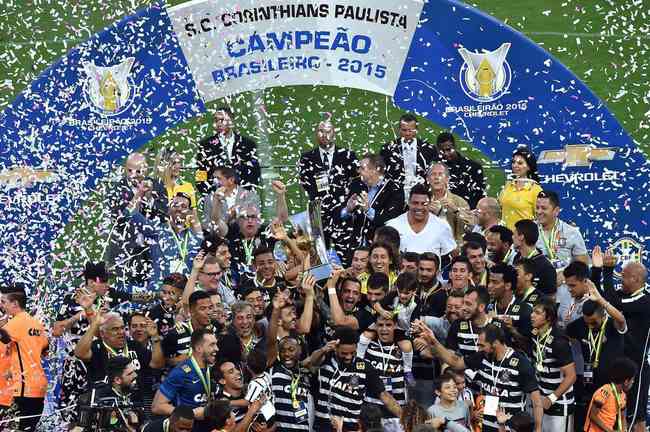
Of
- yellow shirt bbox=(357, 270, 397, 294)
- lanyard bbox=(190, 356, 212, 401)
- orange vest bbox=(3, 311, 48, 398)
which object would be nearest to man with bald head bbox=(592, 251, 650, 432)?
yellow shirt bbox=(357, 270, 397, 294)

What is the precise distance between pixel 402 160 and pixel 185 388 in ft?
13.6

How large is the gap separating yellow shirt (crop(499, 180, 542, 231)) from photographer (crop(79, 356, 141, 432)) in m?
4.10

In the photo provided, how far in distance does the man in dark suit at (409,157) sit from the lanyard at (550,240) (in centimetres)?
152

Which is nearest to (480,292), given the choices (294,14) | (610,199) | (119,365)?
(119,365)

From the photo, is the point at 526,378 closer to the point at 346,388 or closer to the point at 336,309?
the point at 346,388

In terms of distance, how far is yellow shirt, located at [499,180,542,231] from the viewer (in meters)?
13.7

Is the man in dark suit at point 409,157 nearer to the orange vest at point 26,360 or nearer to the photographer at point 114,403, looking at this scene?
the orange vest at point 26,360

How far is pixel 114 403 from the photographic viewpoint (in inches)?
434

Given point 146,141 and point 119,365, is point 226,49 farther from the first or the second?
point 119,365

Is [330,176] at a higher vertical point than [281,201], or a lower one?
higher

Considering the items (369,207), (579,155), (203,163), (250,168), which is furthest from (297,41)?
(579,155)

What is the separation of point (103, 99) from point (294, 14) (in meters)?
2.04

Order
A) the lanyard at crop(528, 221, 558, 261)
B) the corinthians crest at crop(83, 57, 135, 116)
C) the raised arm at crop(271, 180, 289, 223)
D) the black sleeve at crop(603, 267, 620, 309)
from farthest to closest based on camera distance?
the corinthians crest at crop(83, 57, 135, 116) < the raised arm at crop(271, 180, 289, 223) < the lanyard at crop(528, 221, 558, 261) < the black sleeve at crop(603, 267, 620, 309)

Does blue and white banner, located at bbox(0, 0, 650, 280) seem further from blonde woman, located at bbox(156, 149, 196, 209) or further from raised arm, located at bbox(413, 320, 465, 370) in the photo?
raised arm, located at bbox(413, 320, 465, 370)
